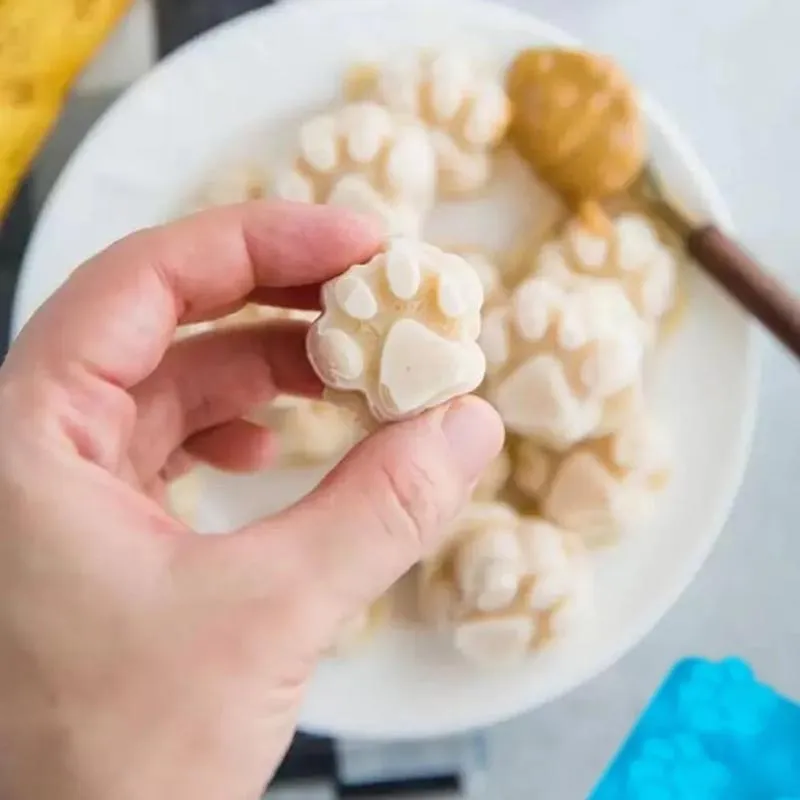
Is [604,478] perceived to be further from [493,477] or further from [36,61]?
[36,61]

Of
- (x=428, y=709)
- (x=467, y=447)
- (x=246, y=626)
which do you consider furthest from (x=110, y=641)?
(x=428, y=709)

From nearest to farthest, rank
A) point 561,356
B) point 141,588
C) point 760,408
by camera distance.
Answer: point 141,588 → point 561,356 → point 760,408

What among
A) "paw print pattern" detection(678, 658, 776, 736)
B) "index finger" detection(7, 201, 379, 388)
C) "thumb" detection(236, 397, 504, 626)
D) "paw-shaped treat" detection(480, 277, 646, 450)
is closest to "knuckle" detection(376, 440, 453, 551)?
"thumb" detection(236, 397, 504, 626)

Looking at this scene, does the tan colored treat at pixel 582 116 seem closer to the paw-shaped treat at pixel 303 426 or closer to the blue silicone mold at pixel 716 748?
the paw-shaped treat at pixel 303 426

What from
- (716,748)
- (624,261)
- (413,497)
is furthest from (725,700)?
(413,497)

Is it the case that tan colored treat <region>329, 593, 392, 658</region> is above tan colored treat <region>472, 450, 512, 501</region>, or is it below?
below

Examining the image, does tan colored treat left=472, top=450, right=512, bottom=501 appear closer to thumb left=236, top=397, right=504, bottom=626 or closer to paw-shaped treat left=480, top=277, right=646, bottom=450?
paw-shaped treat left=480, top=277, right=646, bottom=450
